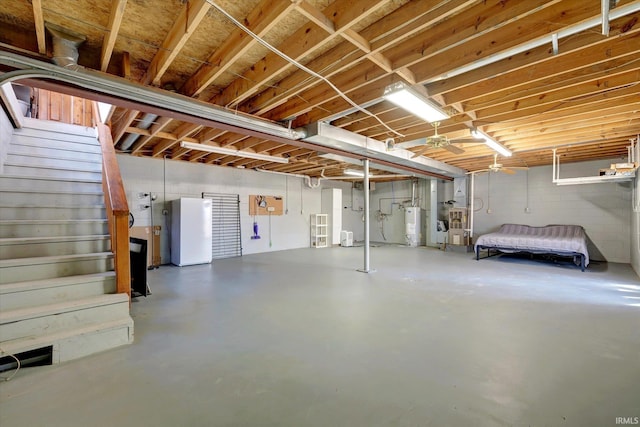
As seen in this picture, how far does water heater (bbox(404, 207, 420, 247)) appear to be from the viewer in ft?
32.3

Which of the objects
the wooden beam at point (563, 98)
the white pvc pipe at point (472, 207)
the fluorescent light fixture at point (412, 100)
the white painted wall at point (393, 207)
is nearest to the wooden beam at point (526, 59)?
the fluorescent light fixture at point (412, 100)

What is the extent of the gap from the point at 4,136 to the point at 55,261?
241 cm

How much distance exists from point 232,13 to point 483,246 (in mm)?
7340

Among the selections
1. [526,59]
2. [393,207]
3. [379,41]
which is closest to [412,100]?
[379,41]

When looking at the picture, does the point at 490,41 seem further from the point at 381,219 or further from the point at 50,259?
the point at 381,219

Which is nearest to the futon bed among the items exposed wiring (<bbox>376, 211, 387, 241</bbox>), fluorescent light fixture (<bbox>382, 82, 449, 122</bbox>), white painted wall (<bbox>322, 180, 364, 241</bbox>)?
exposed wiring (<bbox>376, 211, 387, 241</bbox>)

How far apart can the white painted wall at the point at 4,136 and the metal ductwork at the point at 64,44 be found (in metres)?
2.17

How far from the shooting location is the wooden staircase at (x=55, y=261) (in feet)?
7.32

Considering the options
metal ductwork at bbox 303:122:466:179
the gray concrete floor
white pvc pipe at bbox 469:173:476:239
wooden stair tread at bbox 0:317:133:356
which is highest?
metal ductwork at bbox 303:122:466:179

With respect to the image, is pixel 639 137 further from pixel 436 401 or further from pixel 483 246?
pixel 436 401

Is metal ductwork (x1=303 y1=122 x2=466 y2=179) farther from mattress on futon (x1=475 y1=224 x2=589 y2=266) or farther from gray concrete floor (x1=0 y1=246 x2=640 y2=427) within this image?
mattress on futon (x1=475 y1=224 x2=589 y2=266)

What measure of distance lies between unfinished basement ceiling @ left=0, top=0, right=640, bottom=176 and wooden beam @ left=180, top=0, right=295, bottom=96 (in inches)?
0.4

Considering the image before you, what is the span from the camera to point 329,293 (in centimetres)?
418

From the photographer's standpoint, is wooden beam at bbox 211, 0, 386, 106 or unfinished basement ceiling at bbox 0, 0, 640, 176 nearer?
wooden beam at bbox 211, 0, 386, 106
